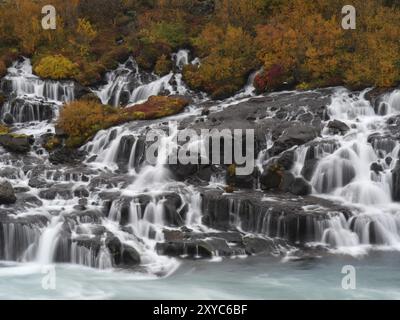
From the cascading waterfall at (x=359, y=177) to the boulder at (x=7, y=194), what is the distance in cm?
1319

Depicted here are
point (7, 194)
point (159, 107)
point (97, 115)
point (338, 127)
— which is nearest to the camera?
point (7, 194)

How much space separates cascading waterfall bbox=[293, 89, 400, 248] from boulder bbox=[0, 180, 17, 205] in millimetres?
13187

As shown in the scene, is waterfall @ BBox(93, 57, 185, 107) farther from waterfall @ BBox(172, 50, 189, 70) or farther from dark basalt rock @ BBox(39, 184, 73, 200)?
dark basalt rock @ BBox(39, 184, 73, 200)

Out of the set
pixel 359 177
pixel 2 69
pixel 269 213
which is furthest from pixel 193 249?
pixel 2 69

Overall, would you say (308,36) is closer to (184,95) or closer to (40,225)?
(184,95)

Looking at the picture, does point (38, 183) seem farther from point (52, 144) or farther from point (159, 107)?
point (159, 107)

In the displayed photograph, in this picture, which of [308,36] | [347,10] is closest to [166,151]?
[308,36]

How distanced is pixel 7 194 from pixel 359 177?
16044 mm

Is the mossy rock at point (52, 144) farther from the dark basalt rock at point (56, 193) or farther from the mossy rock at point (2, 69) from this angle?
the mossy rock at point (2, 69)

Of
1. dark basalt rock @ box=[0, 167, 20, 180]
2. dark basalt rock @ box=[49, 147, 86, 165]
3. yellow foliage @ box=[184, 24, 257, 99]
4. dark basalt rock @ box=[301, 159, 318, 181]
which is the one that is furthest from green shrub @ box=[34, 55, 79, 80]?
dark basalt rock @ box=[301, 159, 318, 181]

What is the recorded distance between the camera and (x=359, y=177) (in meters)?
28.6

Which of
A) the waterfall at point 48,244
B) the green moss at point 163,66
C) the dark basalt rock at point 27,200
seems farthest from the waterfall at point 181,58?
the waterfall at point 48,244

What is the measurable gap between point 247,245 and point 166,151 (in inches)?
352
